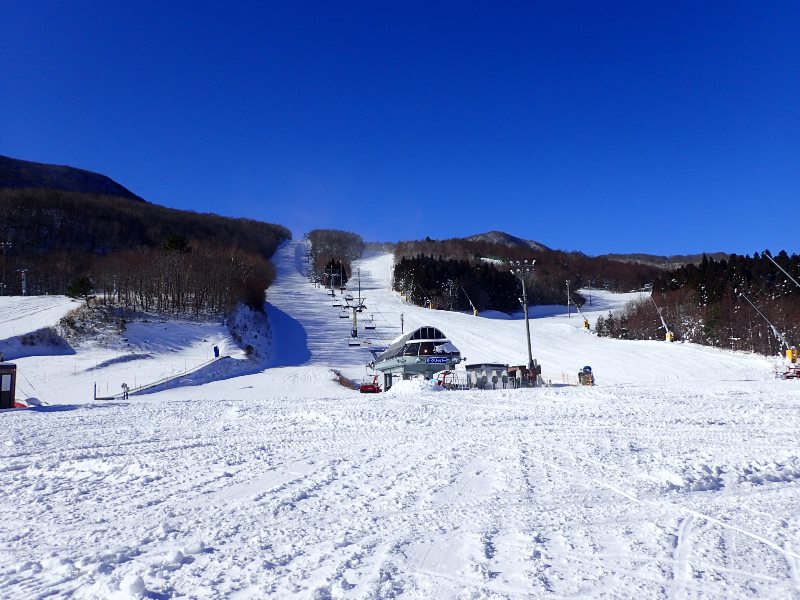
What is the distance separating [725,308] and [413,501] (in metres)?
48.9

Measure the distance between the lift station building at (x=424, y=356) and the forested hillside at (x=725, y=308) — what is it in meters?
25.3

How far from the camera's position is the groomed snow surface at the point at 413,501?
11.7 feet

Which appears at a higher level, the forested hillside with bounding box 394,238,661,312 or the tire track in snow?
the forested hillside with bounding box 394,238,661,312

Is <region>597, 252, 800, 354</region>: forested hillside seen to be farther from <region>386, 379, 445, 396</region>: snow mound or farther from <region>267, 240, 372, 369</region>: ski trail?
<region>386, 379, 445, 396</region>: snow mound

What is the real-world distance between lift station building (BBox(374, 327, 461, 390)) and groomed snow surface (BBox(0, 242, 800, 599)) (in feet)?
42.0

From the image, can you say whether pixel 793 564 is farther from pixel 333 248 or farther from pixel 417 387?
pixel 333 248

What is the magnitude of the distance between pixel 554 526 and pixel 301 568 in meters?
2.19

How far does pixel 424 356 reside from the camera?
2680 centimetres

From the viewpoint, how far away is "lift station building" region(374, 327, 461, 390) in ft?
87.8

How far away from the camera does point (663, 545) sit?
13.3 feet

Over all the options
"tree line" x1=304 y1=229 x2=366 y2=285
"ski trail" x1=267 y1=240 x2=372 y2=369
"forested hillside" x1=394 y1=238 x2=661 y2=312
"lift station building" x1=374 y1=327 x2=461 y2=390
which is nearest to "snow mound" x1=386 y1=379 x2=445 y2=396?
"lift station building" x1=374 y1=327 x2=461 y2=390

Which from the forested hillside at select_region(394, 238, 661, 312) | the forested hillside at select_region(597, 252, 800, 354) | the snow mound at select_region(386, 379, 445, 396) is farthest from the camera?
the forested hillside at select_region(394, 238, 661, 312)

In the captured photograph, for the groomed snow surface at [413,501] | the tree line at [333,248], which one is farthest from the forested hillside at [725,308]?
the tree line at [333,248]

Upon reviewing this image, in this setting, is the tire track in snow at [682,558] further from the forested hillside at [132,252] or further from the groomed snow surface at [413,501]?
the forested hillside at [132,252]
